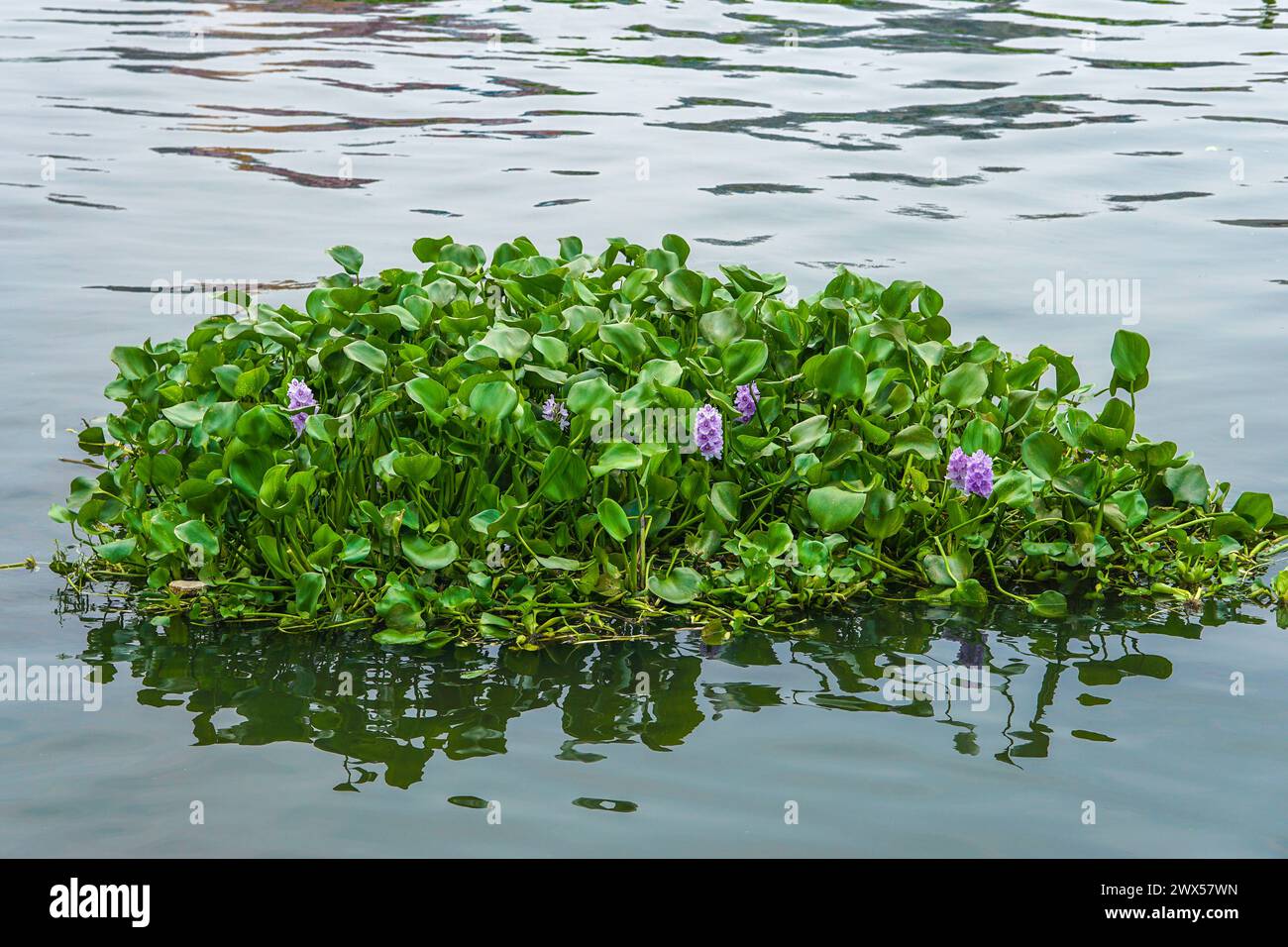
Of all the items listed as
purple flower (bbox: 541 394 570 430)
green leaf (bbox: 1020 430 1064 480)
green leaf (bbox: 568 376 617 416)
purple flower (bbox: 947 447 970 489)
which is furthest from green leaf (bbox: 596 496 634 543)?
green leaf (bbox: 1020 430 1064 480)

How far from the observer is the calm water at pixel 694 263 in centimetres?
344

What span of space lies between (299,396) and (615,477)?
1.03m

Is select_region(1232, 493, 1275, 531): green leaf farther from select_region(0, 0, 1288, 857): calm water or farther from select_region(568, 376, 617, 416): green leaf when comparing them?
select_region(568, 376, 617, 416): green leaf

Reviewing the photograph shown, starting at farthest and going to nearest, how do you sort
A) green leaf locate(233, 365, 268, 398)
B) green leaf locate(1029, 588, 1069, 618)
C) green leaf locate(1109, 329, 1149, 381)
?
green leaf locate(1109, 329, 1149, 381) < green leaf locate(233, 365, 268, 398) < green leaf locate(1029, 588, 1069, 618)

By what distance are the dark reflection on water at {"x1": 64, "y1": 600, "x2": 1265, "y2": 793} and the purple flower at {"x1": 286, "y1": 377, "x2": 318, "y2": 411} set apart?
0.74 meters

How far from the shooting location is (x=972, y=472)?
173 inches

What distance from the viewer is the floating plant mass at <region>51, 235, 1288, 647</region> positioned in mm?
4207

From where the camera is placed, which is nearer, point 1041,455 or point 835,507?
point 835,507

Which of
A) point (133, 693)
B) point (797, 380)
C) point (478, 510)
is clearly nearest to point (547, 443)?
point (478, 510)

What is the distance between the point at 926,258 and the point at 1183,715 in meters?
4.84

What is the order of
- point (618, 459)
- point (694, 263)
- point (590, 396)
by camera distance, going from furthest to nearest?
point (694, 263), point (590, 396), point (618, 459)

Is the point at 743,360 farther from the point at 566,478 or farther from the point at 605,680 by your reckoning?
the point at 605,680

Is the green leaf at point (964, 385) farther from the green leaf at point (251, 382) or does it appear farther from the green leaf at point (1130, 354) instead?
the green leaf at point (251, 382)

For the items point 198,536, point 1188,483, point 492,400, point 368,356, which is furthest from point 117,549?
point 1188,483
